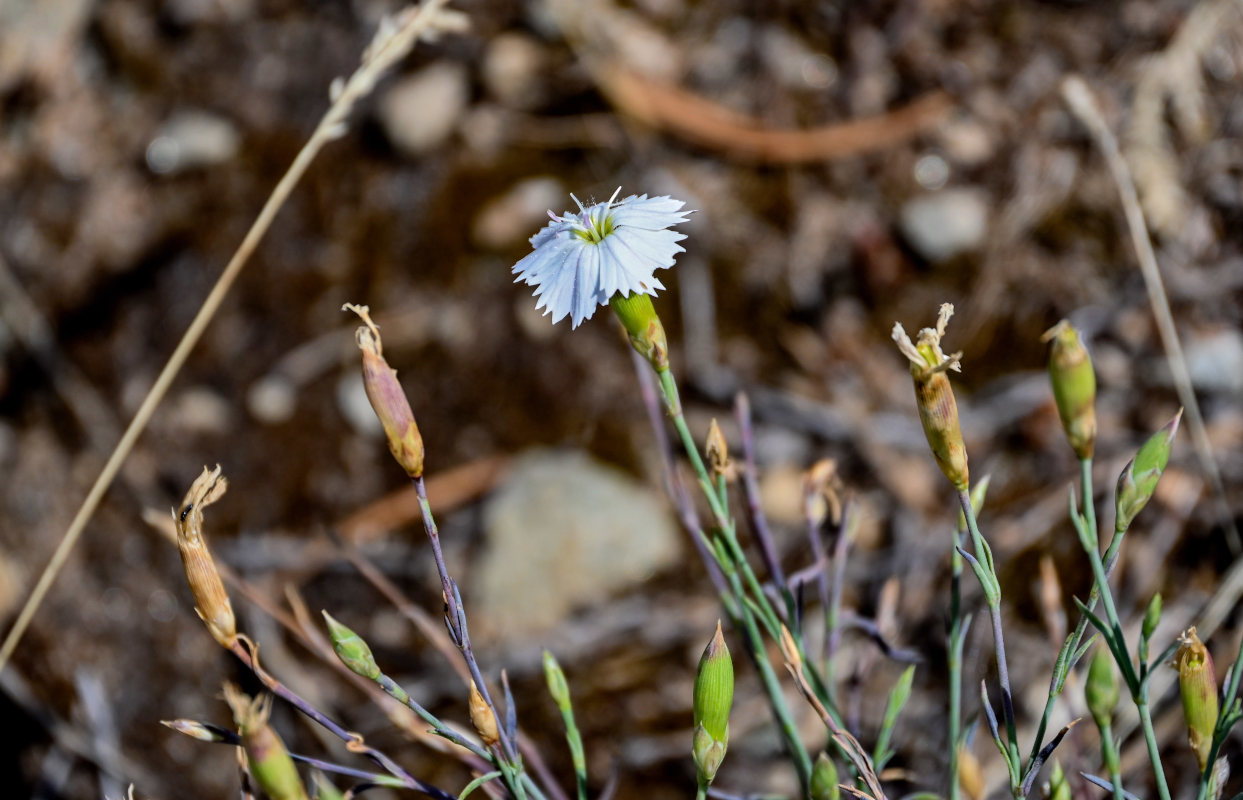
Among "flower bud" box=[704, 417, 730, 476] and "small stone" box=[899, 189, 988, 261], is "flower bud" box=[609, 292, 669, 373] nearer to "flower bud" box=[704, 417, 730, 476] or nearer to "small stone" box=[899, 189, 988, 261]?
"flower bud" box=[704, 417, 730, 476]

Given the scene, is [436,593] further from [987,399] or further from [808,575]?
[987,399]

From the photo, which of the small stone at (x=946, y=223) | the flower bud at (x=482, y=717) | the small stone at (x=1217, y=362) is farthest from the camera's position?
the small stone at (x=946, y=223)

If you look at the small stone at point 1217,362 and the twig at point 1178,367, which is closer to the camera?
the twig at point 1178,367

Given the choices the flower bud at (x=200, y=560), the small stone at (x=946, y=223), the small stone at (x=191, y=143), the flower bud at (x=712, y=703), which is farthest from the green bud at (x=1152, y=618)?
the small stone at (x=191, y=143)

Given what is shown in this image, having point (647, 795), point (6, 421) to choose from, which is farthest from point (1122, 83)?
point (6, 421)

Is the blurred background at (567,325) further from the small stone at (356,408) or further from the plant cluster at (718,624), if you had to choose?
the plant cluster at (718,624)

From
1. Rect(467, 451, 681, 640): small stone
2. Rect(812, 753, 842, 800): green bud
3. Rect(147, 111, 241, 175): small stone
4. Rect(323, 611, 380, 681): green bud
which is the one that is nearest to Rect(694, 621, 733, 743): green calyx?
Rect(812, 753, 842, 800): green bud

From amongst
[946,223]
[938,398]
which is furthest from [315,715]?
[946,223]
